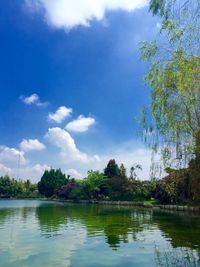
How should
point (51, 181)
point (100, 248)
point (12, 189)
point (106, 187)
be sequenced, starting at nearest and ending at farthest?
point (100, 248), point (106, 187), point (51, 181), point (12, 189)

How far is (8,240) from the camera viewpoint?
17656 mm

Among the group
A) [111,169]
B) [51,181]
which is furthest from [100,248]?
[51,181]

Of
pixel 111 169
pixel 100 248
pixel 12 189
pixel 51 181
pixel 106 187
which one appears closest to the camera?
pixel 100 248

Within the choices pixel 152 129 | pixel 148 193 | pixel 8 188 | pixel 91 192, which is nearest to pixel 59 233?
pixel 152 129

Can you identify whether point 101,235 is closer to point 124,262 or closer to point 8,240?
point 8,240

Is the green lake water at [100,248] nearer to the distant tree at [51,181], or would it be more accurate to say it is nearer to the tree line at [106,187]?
the tree line at [106,187]

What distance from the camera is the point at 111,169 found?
2822 inches

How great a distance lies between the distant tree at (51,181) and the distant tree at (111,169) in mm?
24873

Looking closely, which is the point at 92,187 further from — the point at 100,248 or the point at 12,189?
the point at 100,248

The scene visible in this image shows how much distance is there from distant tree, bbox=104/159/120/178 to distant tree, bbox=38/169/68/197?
24.9 m

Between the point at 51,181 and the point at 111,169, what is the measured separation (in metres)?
28.6

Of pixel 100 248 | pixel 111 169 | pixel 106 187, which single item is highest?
pixel 111 169

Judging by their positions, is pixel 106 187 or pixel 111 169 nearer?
pixel 106 187

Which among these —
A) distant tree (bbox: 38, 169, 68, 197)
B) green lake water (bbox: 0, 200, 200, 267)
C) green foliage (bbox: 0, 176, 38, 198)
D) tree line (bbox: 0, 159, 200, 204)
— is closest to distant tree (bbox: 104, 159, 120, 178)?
tree line (bbox: 0, 159, 200, 204)
